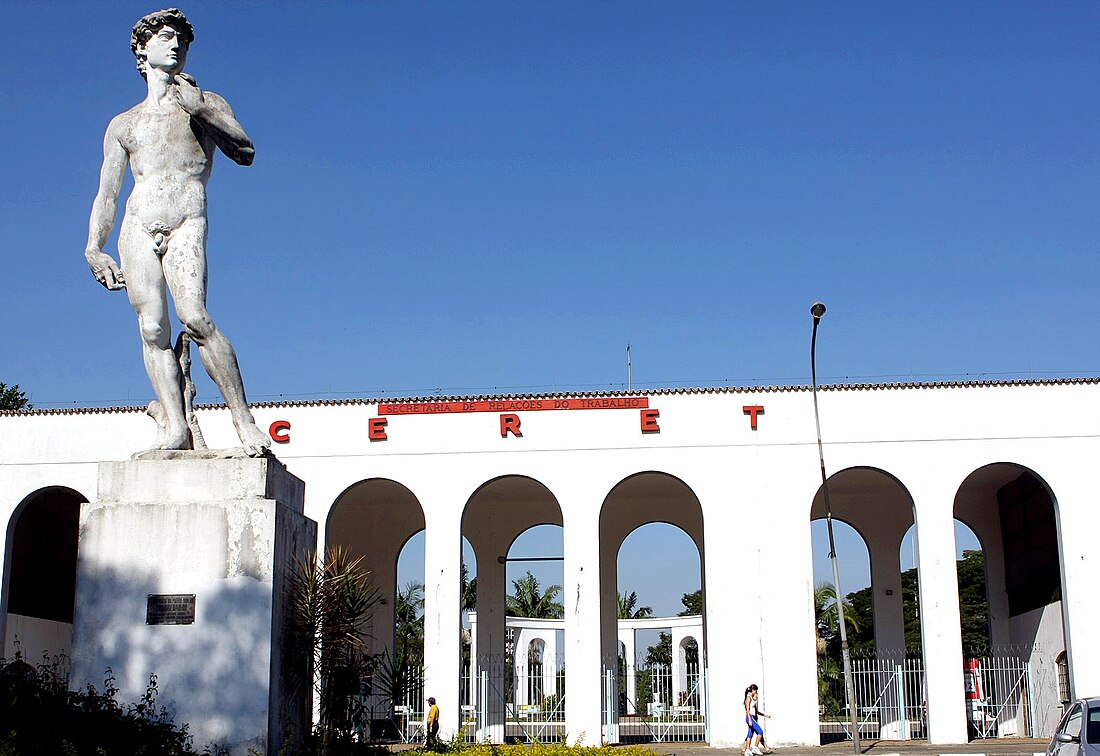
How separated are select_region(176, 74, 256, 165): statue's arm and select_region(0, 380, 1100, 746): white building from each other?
56.8 feet

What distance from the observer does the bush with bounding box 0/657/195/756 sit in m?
8.58

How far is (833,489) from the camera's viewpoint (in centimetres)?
3142

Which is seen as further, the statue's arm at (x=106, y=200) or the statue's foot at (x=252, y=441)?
the statue's arm at (x=106, y=200)

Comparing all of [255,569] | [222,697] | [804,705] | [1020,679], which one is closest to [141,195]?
[255,569]

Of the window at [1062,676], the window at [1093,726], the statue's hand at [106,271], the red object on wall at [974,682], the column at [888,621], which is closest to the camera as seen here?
the statue's hand at [106,271]

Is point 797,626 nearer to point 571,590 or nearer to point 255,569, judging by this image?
point 571,590

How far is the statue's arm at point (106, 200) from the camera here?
432 inches

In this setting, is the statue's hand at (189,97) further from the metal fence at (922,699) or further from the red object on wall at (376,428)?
the metal fence at (922,699)

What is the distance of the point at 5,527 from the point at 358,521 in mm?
8558

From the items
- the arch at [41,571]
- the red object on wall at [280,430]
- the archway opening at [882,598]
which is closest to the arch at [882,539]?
the archway opening at [882,598]

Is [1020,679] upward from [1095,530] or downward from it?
downward

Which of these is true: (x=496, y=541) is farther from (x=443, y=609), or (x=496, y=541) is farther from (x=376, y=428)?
(x=376, y=428)

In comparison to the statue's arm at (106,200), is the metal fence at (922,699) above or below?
below

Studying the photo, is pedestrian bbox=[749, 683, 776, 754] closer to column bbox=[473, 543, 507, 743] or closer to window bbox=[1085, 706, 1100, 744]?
column bbox=[473, 543, 507, 743]
